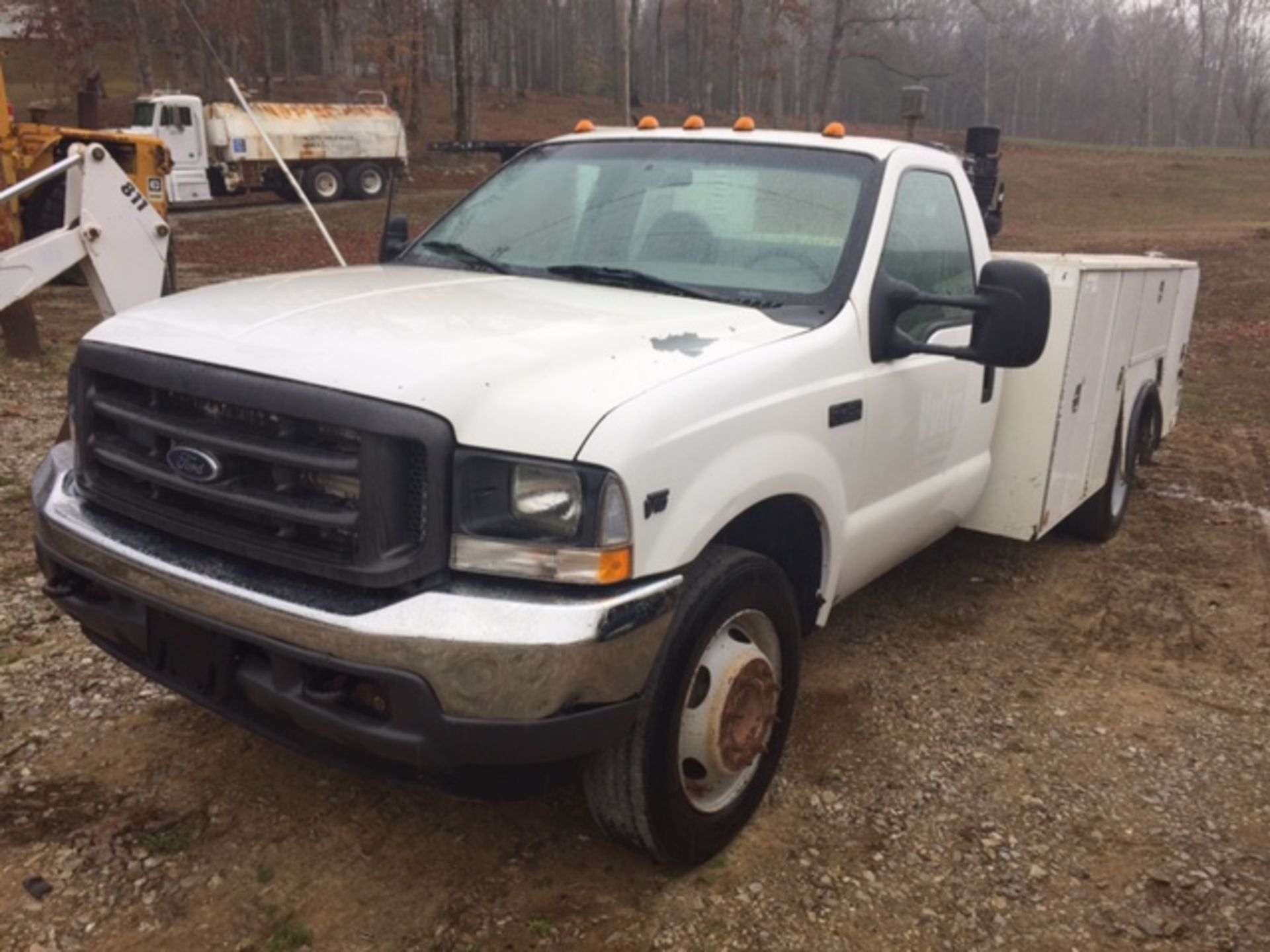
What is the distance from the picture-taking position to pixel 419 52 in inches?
1663

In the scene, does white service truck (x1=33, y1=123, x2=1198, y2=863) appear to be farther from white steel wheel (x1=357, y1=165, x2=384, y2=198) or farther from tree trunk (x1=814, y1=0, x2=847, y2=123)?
tree trunk (x1=814, y1=0, x2=847, y2=123)

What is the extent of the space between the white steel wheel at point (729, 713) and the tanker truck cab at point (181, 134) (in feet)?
89.1

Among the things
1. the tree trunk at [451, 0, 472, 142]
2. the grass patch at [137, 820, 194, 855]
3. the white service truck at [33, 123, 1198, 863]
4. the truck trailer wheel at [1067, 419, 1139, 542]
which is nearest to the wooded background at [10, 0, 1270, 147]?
the tree trunk at [451, 0, 472, 142]

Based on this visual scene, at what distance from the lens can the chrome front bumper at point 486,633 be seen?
7.83 feet

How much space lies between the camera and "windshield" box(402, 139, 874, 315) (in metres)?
3.64

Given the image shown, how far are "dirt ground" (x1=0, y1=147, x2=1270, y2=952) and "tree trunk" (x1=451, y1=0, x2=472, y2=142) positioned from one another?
31172 millimetres

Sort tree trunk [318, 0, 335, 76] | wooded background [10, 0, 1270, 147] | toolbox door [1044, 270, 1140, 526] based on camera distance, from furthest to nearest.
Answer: wooded background [10, 0, 1270, 147], tree trunk [318, 0, 335, 76], toolbox door [1044, 270, 1140, 526]

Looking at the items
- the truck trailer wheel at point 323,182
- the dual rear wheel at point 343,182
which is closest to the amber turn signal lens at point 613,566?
the dual rear wheel at point 343,182

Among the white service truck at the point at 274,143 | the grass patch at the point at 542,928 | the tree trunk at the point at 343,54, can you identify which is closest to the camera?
the grass patch at the point at 542,928

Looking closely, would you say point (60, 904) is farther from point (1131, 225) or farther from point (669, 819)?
point (1131, 225)

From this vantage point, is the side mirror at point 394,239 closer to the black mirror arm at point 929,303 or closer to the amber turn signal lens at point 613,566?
the black mirror arm at point 929,303

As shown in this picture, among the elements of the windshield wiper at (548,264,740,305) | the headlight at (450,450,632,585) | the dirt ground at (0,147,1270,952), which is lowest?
the dirt ground at (0,147,1270,952)

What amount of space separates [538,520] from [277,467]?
0.65 metres

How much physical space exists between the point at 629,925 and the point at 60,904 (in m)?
1.45
